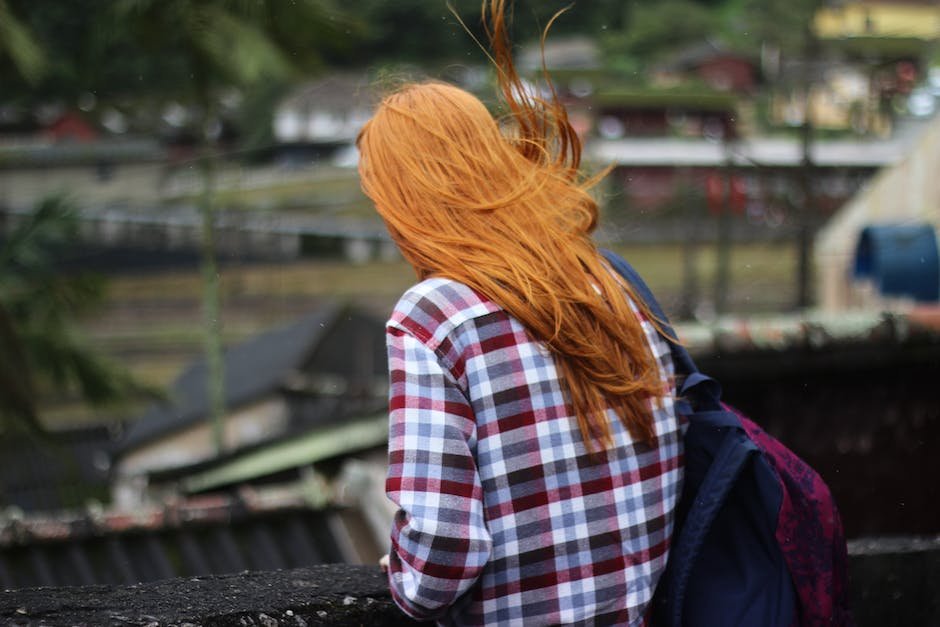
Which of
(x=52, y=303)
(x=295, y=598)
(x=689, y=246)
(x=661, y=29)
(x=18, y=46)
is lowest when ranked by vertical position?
(x=689, y=246)

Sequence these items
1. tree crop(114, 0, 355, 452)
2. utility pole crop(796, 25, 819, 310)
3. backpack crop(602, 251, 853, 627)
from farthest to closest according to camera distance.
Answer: utility pole crop(796, 25, 819, 310)
tree crop(114, 0, 355, 452)
backpack crop(602, 251, 853, 627)

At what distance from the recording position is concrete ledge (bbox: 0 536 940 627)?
140 centimetres

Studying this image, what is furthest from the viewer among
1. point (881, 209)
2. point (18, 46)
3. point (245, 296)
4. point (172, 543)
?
point (245, 296)

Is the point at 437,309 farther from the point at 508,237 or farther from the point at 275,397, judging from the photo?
the point at 275,397

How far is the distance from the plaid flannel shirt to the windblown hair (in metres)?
0.03

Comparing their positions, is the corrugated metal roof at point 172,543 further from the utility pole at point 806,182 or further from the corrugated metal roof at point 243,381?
the corrugated metal roof at point 243,381

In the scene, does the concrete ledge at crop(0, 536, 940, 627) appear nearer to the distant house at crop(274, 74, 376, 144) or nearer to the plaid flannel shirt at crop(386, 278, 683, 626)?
the plaid flannel shirt at crop(386, 278, 683, 626)

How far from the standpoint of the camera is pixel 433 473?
121 cm

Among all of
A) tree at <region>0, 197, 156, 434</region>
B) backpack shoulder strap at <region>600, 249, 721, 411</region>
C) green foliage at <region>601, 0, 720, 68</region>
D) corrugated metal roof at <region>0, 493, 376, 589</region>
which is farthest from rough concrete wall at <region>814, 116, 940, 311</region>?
green foliage at <region>601, 0, 720, 68</region>

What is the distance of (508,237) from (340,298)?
2715 cm

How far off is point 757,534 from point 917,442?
334cm

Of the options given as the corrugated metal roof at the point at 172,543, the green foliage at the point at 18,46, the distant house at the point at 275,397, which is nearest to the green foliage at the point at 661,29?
the distant house at the point at 275,397

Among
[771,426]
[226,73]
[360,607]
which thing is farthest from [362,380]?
[360,607]

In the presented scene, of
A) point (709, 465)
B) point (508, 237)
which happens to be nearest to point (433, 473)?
point (508, 237)
